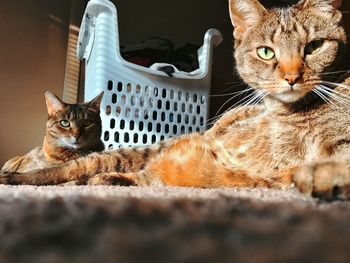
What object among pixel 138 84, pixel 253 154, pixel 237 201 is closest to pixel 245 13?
pixel 253 154

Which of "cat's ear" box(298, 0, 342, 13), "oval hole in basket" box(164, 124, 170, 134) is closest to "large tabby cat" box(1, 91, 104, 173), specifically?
"oval hole in basket" box(164, 124, 170, 134)

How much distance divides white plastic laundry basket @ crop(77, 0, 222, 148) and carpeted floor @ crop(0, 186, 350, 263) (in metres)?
1.59

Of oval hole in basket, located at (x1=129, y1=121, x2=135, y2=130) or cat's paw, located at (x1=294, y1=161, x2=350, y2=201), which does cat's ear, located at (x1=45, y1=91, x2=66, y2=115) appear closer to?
oval hole in basket, located at (x1=129, y1=121, x2=135, y2=130)

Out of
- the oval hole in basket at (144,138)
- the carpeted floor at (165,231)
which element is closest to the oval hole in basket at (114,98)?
the oval hole in basket at (144,138)

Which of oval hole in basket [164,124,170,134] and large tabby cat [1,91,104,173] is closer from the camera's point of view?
oval hole in basket [164,124,170,134]

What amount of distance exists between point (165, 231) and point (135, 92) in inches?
66.6

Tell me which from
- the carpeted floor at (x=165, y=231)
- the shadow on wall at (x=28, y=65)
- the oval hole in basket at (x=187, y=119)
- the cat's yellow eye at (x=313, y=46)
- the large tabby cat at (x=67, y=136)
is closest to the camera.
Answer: the carpeted floor at (x=165, y=231)

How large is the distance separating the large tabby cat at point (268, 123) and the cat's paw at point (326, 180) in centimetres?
27

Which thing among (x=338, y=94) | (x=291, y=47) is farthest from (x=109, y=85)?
(x=338, y=94)

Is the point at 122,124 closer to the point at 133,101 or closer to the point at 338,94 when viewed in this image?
the point at 133,101

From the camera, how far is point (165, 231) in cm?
31

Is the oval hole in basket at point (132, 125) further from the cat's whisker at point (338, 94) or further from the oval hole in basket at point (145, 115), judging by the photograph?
the cat's whisker at point (338, 94)

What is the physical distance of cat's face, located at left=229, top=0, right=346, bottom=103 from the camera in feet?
3.43

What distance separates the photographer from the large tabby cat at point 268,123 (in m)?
1.02
